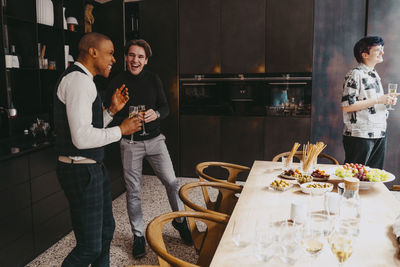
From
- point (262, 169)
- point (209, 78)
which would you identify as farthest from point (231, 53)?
point (262, 169)

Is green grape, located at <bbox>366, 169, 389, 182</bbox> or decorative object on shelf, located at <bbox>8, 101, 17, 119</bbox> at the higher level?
decorative object on shelf, located at <bbox>8, 101, 17, 119</bbox>

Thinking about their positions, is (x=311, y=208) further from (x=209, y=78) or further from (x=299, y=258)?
(x=209, y=78)

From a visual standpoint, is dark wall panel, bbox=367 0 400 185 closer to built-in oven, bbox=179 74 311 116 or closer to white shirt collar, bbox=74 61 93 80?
built-in oven, bbox=179 74 311 116

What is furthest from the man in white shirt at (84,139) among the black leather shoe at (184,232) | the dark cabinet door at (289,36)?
the dark cabinet door at (289,36)

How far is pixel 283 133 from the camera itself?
4594 mm

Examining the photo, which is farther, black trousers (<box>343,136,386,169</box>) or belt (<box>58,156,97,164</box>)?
black trousers (<box>343,136,386,169</box>)

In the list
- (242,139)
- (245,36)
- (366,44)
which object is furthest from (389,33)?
(242,139)

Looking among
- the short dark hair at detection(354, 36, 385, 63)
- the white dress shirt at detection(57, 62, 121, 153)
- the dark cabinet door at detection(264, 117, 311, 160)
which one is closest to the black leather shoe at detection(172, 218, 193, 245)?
the white dress shirt at detection(57, 62, 121, 153)

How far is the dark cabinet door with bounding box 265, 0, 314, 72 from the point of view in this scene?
14.3ft

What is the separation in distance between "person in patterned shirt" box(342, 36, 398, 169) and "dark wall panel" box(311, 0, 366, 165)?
4.16 feet

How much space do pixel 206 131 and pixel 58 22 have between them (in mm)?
2324

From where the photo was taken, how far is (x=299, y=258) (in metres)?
1.21

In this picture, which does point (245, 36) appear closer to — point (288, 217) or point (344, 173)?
point (344, 173)

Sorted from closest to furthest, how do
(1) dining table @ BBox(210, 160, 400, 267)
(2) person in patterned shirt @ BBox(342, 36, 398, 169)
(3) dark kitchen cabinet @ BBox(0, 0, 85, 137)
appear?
1. (1) dining table @ BBox(210, 160, 400, 267)
2. (2) person in patterned shirt @ BBox(342, 36, 398, 169)
3. (3) dark kitchen cabinet @ BBox(0, 0, 85, 137)
